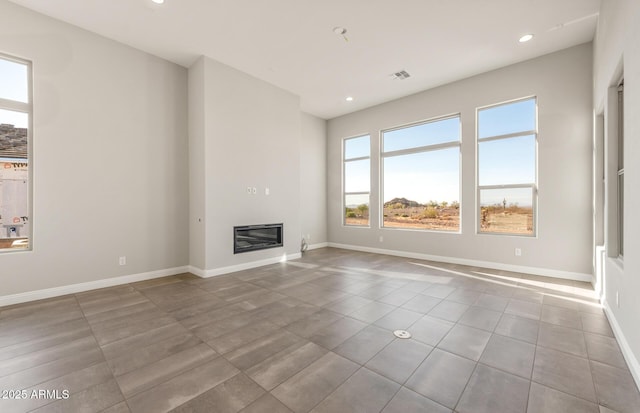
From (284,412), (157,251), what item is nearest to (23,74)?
(157,251)

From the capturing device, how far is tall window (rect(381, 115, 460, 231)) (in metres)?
5.49

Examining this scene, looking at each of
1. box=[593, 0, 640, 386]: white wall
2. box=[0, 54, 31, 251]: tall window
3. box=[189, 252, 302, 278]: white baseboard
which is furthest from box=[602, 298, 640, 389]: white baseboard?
box=[0, 54, 31, 251]: tall window

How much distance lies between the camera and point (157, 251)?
4.44 m

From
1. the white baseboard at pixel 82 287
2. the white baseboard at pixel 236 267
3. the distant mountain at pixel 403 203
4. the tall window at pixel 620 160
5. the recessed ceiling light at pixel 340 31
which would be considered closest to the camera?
the tall window at pixel 620 160

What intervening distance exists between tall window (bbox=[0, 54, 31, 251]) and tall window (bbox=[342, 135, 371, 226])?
5.78m

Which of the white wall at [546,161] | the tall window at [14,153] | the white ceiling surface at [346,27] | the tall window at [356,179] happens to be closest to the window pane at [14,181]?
the tall window at [14,153]

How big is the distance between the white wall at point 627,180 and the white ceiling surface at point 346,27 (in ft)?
3.15

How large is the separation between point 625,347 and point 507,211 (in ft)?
9.85

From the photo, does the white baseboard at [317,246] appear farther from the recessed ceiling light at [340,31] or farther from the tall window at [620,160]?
the tall window at [620,160]

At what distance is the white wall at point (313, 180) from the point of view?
7.02 metres

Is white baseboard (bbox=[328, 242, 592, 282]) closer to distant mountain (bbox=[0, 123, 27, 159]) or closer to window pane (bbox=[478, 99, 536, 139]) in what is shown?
window pane (bbox=[478, 99, 536, 139])

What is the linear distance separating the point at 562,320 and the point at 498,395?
1.71 metres

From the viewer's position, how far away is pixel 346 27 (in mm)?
3652

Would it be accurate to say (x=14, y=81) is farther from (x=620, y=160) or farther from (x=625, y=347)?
(x=620, y=160)
